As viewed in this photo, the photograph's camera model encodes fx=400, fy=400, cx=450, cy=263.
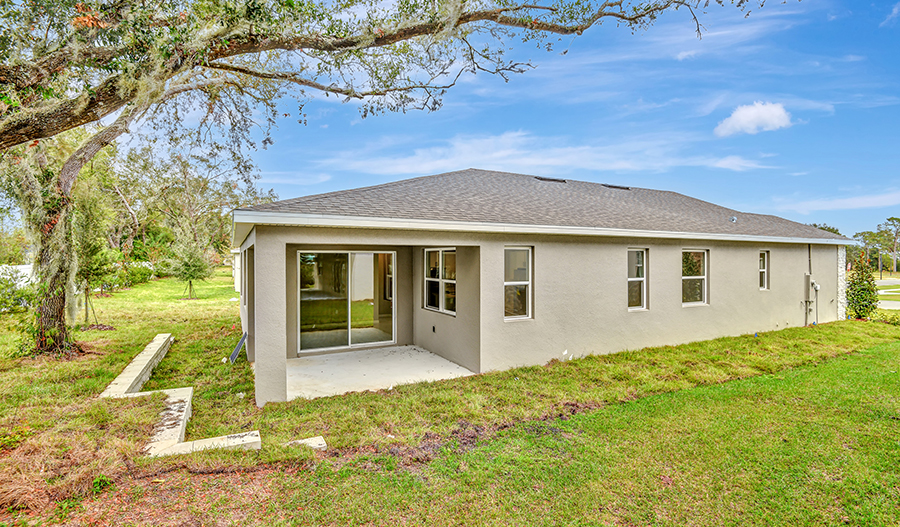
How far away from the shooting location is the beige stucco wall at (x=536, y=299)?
531cm

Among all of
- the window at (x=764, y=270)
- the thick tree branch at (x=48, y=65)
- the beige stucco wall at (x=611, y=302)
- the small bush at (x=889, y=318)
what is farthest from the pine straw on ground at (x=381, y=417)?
the small bush at (x=889, y=318)

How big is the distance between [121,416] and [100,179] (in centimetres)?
1038

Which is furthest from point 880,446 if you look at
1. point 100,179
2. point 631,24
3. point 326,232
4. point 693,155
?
point 693,155

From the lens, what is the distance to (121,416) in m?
4.39

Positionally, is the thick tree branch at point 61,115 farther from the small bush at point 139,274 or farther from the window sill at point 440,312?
the small bush at point 139,274

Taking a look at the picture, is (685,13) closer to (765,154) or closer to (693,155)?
(693,155)

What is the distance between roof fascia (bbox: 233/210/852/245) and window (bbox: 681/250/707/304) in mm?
537

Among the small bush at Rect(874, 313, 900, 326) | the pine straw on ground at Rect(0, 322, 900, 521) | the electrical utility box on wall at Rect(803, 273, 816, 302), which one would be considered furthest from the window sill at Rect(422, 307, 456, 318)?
the small bush at Rect(874, 313, 900, 326)

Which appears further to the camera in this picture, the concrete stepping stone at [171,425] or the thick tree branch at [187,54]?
the concrete stepping stone at [171,425]

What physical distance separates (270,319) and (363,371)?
7.06 feet

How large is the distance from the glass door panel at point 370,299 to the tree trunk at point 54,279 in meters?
5.17

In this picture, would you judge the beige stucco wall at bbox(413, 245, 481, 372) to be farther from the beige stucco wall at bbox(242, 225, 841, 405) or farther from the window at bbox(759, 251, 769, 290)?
the window at bbox(759, 251, 769, 290)

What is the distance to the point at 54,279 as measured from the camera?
7.39m

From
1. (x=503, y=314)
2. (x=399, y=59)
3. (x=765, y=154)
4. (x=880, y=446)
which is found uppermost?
(x=765, y=154)
